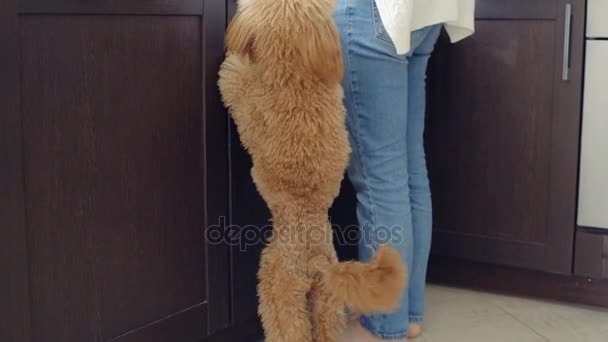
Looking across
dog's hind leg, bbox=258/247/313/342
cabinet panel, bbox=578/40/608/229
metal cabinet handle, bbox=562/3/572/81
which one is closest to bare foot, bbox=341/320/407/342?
dog's hind leg, bbox=258/247/313/342

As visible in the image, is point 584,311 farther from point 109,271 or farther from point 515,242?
point 109,271

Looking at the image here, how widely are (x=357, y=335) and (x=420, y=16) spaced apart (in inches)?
25.8

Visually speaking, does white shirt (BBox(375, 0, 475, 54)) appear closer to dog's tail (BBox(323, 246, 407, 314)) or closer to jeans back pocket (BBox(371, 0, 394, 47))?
jeans back pocket (BBox(371, 0, 394, 47))

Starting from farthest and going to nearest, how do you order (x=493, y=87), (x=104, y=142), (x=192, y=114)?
(x=493, y=87), (x=192, y=114), (x=104, y=142)

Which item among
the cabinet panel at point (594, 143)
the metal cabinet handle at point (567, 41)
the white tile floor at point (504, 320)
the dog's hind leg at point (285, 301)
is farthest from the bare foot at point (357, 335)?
the metal cabinet handle at point (567, 41)

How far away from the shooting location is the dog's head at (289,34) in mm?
1330

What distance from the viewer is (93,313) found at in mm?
1300

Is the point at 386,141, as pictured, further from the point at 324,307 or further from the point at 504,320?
the point at 504,320

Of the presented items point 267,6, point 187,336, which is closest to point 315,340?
point 187,336

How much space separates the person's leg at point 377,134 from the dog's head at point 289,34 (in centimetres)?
15

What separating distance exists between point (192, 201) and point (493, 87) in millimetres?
846

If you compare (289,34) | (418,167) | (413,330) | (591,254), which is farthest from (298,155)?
(591,254)

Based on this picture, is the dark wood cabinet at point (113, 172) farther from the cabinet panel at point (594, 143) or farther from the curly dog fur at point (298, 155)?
the cabinet panel at point (594, 143)

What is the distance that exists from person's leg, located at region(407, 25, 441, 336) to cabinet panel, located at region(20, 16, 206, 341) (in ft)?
1.56
